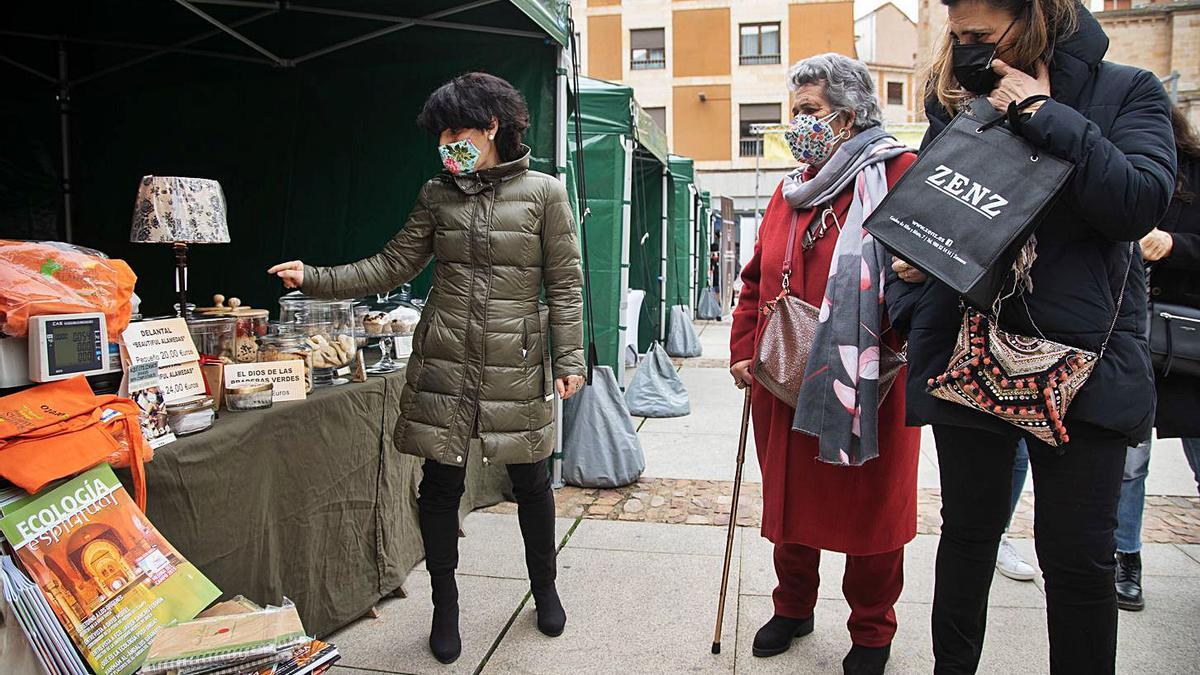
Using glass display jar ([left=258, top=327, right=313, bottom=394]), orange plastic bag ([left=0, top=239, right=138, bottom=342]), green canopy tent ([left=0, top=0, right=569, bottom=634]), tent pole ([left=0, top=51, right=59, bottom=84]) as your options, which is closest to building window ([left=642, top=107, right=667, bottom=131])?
green canopy tent ([left=0, top=0, right=569, bottom=634])

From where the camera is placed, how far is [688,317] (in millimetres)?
10828

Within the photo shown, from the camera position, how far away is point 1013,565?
3191 mm

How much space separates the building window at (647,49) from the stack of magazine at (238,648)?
3328 cm

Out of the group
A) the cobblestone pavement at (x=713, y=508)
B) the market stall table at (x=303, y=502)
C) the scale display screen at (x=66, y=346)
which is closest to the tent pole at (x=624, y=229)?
the cobblestone pavement at (x=713, y=508)

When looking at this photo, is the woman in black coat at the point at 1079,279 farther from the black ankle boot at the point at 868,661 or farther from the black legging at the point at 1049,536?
the black ankle boot at the point at 868,661

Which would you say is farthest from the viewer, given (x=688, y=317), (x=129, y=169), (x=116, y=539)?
(x=688, y=317)

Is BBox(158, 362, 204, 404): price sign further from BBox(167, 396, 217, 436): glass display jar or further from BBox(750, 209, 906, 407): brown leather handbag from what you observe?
BBox(750, 209, 906, 407): brown leather handbag

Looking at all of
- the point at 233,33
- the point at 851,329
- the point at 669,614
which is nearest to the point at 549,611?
the point at 669,614

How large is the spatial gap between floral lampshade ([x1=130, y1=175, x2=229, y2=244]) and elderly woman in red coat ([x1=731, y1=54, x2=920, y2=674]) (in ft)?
5.61

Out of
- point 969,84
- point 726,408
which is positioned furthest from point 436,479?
point 726,408

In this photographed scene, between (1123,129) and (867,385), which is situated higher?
(1123,129)

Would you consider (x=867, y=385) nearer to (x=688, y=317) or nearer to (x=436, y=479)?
(x=436, y=479)

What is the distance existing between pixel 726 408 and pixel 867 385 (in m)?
4.77

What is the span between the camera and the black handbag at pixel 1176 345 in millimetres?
2189
